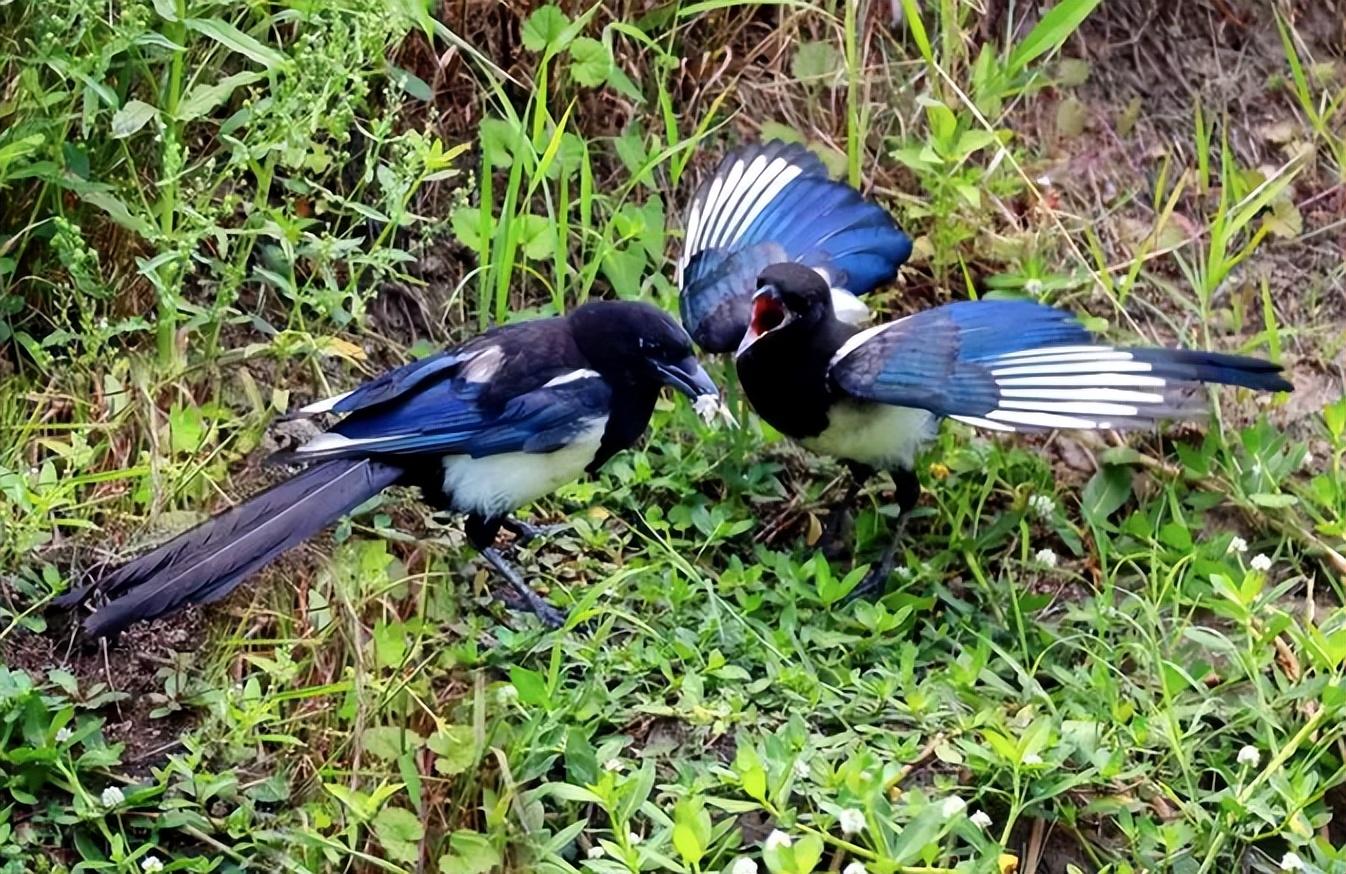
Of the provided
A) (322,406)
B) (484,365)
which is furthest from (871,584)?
(322,406)

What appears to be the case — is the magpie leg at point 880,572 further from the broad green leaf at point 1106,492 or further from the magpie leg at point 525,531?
the magpie leg at point 525,531

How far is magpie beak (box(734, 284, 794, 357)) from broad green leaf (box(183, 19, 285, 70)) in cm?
102

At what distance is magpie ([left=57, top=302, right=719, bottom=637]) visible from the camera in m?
3.22

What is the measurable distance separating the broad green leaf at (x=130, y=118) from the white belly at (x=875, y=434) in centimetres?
143

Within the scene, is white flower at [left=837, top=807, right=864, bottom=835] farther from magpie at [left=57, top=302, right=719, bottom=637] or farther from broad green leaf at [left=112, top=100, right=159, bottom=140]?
broad green leaf at [left=112, top=100, right=159, bottom=140]

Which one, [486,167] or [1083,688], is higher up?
[486,167]

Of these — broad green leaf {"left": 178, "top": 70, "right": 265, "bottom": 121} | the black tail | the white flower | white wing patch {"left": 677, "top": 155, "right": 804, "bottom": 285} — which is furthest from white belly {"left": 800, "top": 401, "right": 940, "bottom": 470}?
broad green leaf {"left": 178, "top": 70, "right": 265, "bottom": 121}

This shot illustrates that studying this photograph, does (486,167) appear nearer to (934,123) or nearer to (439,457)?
(439,457)

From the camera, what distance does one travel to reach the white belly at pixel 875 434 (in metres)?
3.51

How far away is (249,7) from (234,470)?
0.98 meters

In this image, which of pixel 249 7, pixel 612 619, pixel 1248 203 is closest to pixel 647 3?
pixel 249 7

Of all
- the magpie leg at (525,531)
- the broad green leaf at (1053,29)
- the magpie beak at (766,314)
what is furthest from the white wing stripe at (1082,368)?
the broad green leaf at (1053,29)

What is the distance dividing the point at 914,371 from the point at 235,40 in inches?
56.7

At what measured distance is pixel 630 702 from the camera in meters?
3.09
